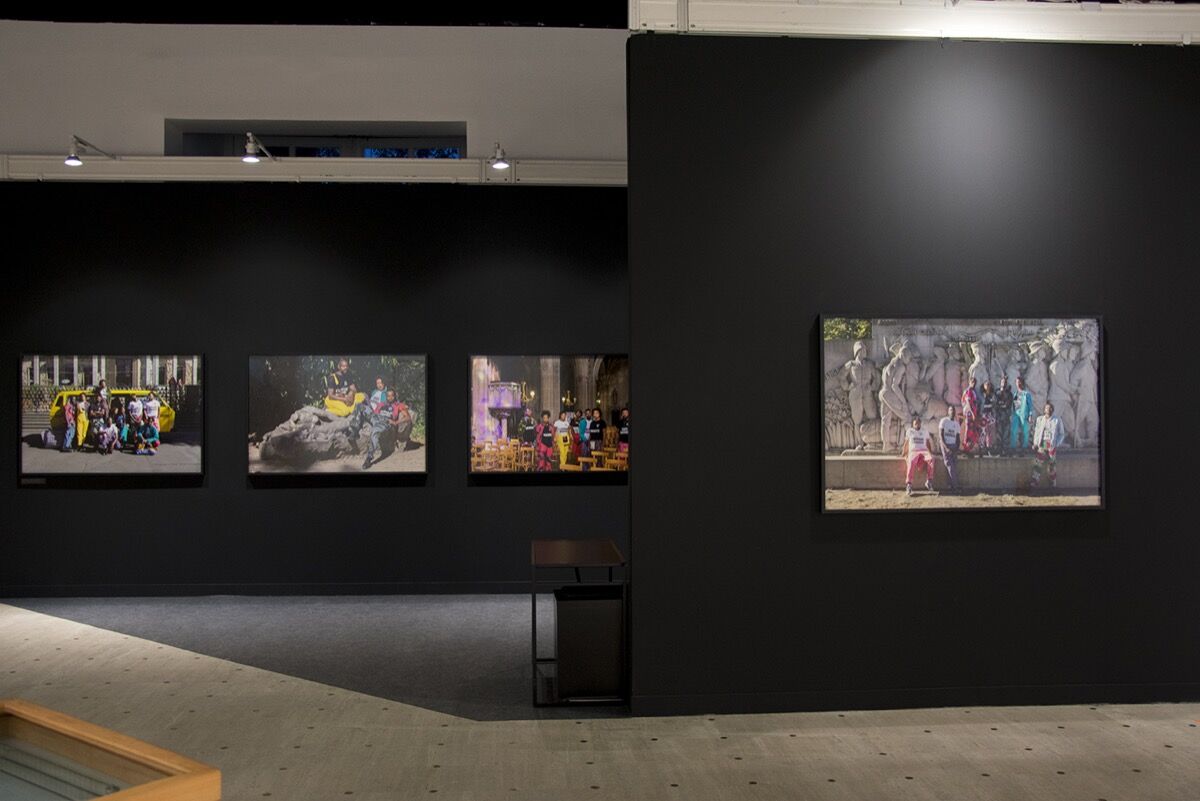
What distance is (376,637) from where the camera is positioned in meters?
8.20

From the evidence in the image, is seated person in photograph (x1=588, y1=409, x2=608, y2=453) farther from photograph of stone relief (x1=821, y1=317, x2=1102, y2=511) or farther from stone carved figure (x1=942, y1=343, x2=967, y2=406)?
stone carved figure (x1=942, y1=343, x2=967, y2=406)

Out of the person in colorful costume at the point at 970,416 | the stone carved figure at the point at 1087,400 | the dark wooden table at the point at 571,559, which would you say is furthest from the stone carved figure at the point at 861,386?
the dark wooden table at the point at 571,559

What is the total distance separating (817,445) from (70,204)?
7328mm

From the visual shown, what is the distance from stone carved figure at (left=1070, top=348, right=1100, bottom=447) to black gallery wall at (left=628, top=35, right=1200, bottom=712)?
0.16 metres

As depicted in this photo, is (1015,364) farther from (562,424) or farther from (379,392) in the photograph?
(379,392)

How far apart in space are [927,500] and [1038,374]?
95 centimetres

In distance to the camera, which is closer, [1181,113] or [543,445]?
[1181,113]

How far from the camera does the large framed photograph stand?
9.87 metres

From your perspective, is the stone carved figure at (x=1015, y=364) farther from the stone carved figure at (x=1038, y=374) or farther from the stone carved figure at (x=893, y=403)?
the stone carved figure at (x=893, y=403)

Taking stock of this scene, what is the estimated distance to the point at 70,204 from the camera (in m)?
9.92

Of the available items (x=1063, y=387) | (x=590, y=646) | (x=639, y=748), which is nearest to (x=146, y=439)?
(x=590, y=646)

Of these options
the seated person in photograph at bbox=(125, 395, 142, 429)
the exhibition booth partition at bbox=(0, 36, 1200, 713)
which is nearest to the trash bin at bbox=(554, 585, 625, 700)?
the exhibition booth partition at bbox=(0, 36, 1200, 713)

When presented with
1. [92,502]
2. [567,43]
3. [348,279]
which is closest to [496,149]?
[567,43]

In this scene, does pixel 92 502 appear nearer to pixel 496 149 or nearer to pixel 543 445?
pixel 543 445
